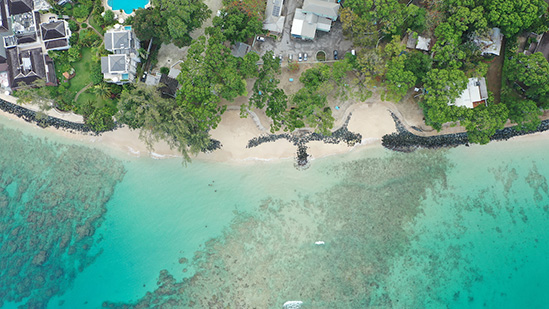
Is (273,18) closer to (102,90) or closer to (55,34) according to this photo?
(102,90)

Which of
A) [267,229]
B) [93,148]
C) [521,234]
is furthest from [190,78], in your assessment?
[521,234]

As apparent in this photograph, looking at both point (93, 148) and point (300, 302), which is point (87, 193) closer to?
point (93, 148)

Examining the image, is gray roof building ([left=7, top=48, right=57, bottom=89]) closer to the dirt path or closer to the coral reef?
the coral reef

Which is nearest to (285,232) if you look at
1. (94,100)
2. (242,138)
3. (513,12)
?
(242,138)

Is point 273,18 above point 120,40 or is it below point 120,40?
above

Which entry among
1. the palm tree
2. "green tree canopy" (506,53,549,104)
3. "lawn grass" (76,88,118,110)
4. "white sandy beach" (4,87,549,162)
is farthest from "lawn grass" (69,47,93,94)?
"green tree canopy" (506,53,549,104)

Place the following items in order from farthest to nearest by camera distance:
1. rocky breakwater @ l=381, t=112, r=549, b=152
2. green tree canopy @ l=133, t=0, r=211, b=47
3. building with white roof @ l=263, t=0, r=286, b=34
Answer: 1. rocky breakwater @ l=381, t=112, r=549, b=152
2. building with white roof @ l=263, t=0, r=286, b=34
3. green tree canopy @ l=133, t=0, r=211, b=47
